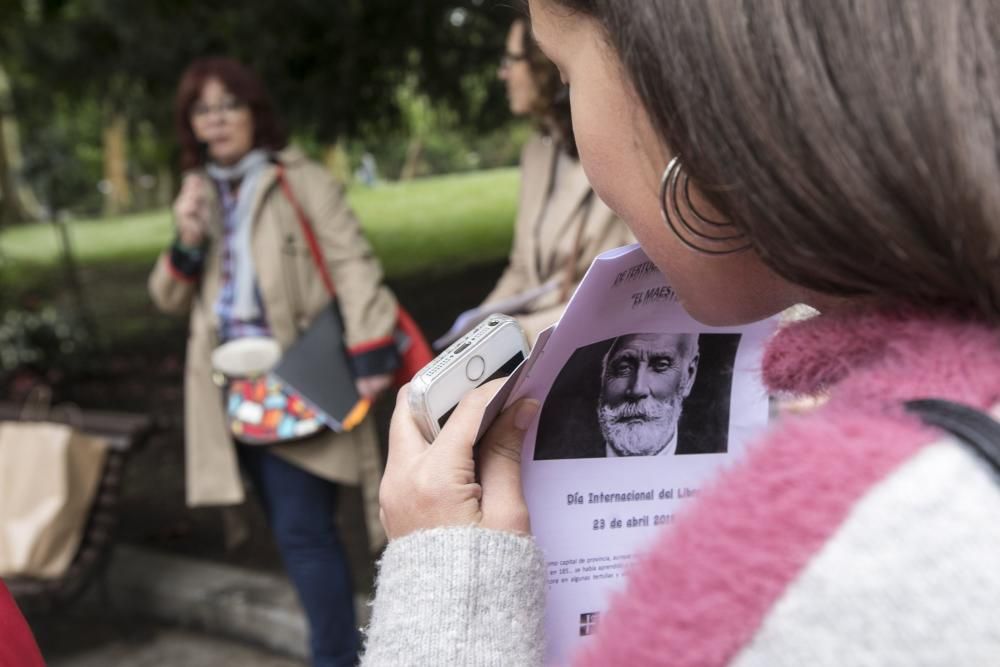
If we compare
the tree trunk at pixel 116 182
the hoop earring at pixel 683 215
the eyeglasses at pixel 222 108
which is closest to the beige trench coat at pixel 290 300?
the eyeglasses at pixel 222 108

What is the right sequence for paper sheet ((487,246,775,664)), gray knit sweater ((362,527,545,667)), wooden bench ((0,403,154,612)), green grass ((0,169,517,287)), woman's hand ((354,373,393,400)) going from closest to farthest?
gray knit sweater ((362,527,545,667))
paper sheet ((487,246,775,664))
woman's hand ((354,373,393,400))
wooden bench ((0,403,154,612))
green grass ((0,169,517,287))

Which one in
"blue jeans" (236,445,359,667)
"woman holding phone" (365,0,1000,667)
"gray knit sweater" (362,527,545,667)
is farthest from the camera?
"blue jeans" (236,445,359,667)

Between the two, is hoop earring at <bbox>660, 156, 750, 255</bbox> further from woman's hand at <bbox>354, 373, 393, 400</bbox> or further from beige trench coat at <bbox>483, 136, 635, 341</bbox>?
woman's hand at <bbox>354, 373, 393, 400</bbox>

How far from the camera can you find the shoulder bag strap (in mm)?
3533

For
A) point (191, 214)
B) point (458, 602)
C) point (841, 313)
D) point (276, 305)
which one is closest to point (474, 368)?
point (458, 602)

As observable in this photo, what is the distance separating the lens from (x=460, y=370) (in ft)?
3.76

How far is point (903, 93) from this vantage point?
0.68 meters

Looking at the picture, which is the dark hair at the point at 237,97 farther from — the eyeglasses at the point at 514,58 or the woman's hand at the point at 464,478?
the woman's hand at the point at 464,478

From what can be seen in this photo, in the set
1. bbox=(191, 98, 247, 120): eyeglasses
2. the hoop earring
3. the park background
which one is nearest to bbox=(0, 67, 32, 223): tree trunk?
the park background

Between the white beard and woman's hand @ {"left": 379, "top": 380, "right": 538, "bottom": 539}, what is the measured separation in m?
0.10

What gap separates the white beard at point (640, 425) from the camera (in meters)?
1.16

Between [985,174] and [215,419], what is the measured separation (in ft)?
10.6

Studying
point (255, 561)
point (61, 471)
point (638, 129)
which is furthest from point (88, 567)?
point (638, 129)

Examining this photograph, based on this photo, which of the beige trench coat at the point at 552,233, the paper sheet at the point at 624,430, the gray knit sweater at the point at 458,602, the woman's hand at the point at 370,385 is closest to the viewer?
the gray knit sweater at the point at 458,602
